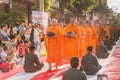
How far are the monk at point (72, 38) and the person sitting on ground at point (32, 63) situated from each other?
1.33 metres

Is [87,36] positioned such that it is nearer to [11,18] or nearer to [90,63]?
[11,18]

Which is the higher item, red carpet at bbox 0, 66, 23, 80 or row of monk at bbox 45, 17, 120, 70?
row of monk at bbox 45, 17, 120, 70

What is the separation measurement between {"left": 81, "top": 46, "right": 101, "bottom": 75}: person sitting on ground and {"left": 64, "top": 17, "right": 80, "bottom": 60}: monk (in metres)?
1.48

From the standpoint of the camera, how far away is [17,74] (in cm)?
1312

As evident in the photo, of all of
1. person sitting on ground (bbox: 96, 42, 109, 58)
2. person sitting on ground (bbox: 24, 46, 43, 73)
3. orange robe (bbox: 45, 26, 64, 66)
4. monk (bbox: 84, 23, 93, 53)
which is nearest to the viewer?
person sitting on ground (bbox: 24, 46, 43, 73)

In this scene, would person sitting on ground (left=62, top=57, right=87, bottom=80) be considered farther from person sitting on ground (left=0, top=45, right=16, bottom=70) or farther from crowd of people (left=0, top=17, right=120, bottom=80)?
person sitting on ground (left=0, top=45, right=16, bottom=70)

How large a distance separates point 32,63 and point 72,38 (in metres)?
1.82

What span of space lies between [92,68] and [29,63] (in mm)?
2123

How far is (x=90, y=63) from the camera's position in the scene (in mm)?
12148

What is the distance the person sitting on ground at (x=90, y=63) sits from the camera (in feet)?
39.2

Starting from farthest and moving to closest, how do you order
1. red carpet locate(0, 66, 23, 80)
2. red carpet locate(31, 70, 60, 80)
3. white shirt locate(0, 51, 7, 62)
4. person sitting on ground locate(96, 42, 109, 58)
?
1. person sitting on ground locate(96, 42, 109, 58)
2. white shirt locate(0, 51, 7, 62)
3. red carpet locate(0, 66, 23, 80)
4. red carpet locate(31, 70, 60, 80)

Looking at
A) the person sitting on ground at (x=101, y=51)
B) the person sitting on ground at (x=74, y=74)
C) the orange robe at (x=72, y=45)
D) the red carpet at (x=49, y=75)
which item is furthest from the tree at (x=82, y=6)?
the person sitting on ground at (x=74, y=74)

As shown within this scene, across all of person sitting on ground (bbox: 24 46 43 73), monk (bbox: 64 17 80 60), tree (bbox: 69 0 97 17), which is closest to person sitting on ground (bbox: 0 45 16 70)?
person sitting on ground (bbox: 24 46 43 73)

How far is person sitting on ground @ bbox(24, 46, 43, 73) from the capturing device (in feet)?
41.7
